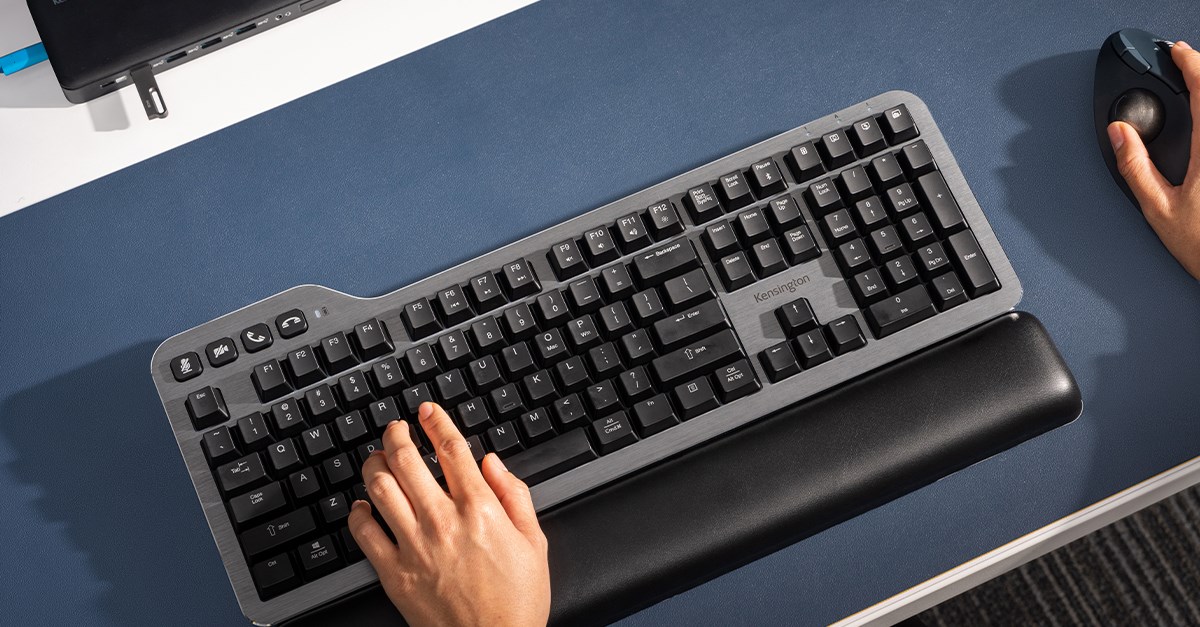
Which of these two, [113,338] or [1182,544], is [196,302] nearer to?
[113,338]

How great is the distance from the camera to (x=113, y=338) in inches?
37.1

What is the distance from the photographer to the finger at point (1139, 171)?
916 millimetres

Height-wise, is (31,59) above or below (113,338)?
above

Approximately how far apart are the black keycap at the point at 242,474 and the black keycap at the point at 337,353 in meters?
0.10

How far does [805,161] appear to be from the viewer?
88cm

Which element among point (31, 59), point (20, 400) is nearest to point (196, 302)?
point (20, 400)

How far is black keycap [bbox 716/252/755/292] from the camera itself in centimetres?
87

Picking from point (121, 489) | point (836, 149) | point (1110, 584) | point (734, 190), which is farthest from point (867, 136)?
point (1110, 584)

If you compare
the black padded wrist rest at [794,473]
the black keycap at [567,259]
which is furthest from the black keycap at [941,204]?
the black keycap at [567,259]

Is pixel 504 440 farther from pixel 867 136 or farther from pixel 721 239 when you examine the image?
pixel 867 136

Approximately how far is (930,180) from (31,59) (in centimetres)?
89

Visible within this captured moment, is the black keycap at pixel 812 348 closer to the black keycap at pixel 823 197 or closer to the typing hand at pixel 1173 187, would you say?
the black keycap at pixel 823 197

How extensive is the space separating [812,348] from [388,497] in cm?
39

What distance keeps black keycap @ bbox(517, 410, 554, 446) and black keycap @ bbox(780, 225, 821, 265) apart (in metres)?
0.26
